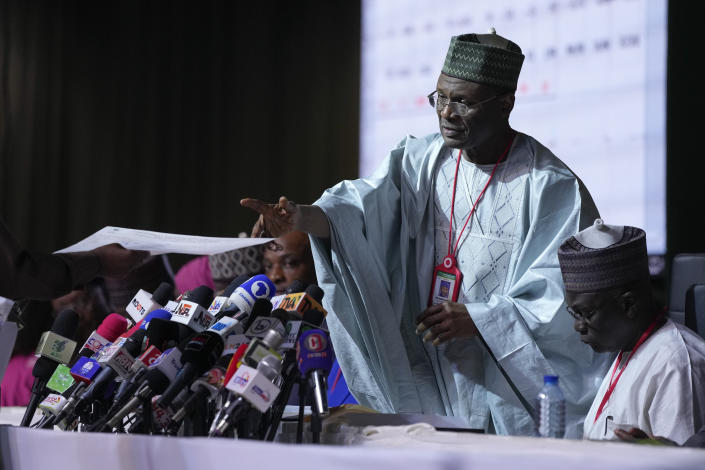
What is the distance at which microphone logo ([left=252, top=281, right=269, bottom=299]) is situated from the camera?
83.0 inches

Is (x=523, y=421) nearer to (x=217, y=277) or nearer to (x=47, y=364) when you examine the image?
(x=47, y=364)

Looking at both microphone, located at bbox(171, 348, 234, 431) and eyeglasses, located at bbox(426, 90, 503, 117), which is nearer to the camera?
microphone, located at bbox(171, 348, 234, 431)

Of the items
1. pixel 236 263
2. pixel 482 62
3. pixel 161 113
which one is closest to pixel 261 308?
pixel 482 62

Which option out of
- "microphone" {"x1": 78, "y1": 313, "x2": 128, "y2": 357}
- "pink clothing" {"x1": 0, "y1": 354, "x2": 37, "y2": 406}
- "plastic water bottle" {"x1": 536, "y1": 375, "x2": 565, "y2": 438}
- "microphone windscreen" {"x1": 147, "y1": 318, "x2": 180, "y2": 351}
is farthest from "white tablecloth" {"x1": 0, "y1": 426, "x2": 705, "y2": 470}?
"pink clothing" {"x1": 0, "y1": 354, "x2": 37, "y2": 406}

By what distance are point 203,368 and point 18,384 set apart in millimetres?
3077

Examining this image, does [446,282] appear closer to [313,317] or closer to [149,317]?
[313,317]

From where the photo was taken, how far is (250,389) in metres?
1.63

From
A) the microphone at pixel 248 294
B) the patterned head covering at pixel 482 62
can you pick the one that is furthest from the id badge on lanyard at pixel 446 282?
the microphone at pixel 248 294

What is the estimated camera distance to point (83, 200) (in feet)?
22.2

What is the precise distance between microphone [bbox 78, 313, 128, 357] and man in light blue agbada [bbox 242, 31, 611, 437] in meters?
0.51

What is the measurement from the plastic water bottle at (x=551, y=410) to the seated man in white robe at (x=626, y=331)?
0.29 metres

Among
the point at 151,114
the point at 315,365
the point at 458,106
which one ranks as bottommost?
the point at 315,365

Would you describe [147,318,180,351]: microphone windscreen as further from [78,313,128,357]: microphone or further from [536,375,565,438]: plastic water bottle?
[536,375,565,438]: plastic water bottle

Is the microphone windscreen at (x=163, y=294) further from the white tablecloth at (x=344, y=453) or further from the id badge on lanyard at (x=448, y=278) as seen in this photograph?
the id badge on lanyard at (x=448, y=278)
